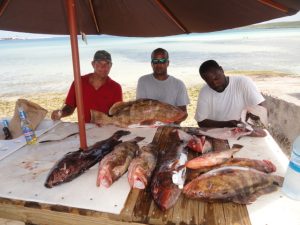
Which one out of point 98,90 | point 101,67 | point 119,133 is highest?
point 101,67

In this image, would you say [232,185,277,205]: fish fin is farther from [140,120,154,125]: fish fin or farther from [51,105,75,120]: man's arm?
[51,105,75,120]: man's arm

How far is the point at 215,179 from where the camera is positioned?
179cm

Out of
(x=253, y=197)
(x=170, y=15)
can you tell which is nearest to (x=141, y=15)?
(x=170, y=15)

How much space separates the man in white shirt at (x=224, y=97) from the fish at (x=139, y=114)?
91 cm

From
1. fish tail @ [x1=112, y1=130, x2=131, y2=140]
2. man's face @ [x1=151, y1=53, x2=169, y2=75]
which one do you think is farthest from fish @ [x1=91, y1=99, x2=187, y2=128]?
man's face @ [x1=151, y1=53, x2=169, y2=75]

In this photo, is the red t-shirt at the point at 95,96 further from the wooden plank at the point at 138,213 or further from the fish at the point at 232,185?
the fish at the point at 232,185

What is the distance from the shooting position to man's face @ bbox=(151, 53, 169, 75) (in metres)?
4.60

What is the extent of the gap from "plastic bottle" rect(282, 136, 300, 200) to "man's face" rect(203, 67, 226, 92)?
7.57ft

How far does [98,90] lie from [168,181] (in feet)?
9.62

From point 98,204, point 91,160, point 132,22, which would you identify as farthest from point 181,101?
point 98,204

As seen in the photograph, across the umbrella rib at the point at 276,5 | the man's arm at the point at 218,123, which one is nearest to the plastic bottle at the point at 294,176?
the umbrella rib at the point at 276,5

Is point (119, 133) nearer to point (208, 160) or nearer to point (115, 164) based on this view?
point (115, 164)

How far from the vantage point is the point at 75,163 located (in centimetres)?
211

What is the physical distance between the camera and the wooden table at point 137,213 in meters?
1.57
